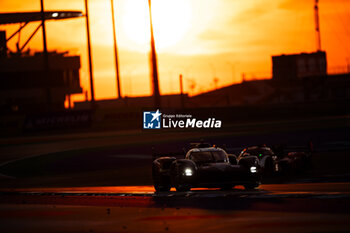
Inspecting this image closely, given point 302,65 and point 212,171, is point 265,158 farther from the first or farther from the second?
point 302,65

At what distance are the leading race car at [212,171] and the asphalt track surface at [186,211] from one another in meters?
0.38

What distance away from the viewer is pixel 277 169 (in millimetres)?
31141

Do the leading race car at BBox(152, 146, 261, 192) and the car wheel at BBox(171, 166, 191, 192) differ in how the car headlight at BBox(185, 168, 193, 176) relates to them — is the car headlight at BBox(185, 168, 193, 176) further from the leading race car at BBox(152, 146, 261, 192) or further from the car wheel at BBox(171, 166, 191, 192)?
the car wheel at BBox(171, 166, 191, 192)

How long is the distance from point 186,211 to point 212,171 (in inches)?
212

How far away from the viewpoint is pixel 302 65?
139250 mm

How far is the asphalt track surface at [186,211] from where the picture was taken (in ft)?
47.8

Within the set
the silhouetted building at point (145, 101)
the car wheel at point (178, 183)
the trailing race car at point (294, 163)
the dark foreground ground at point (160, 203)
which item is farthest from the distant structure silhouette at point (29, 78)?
the car wheel at point (178, 183)

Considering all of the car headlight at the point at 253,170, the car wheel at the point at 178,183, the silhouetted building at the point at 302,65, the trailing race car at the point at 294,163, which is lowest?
the trailing race car at the point at 294,163

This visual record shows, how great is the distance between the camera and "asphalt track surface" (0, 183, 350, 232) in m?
14.6

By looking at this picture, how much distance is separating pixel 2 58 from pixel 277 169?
92802 millimetres

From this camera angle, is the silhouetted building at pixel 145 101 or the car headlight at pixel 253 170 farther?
the silhouetted building at pixel 145 101

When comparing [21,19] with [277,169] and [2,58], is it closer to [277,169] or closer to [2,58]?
[2,58]

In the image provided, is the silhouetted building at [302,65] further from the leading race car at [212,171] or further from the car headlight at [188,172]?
the car headlight at [188,172]

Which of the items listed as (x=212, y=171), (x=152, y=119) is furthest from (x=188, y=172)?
(x=152, y=119)
